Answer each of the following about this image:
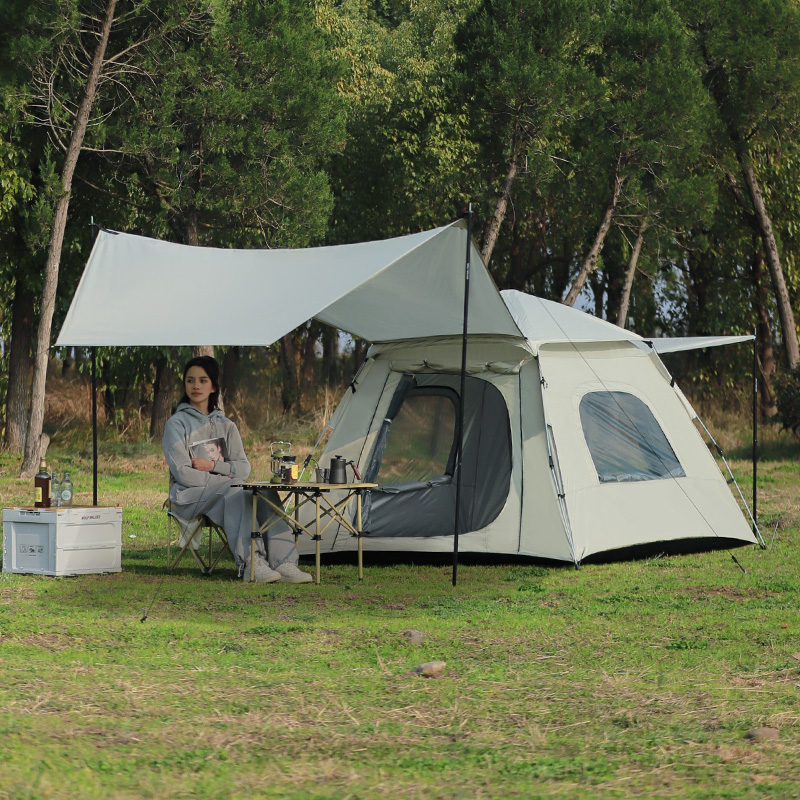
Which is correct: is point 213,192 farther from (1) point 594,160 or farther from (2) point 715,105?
(2) point 715,105

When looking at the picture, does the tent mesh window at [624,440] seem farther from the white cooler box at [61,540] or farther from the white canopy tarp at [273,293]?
the white cooler box at [61,540]

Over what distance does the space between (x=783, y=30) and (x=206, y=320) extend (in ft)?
40.8

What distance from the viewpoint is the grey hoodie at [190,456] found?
5949 millimetres

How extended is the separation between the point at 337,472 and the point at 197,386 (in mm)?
917

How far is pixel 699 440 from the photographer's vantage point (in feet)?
23.6

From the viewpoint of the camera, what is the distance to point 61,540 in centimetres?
591

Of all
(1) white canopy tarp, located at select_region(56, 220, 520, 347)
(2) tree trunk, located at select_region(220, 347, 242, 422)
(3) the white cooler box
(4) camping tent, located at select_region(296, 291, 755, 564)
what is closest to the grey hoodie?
(3) the white cooler box

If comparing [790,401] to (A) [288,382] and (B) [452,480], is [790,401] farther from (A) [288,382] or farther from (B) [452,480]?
(B) [452,480]

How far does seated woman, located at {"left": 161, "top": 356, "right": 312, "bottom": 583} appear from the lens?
231 inches

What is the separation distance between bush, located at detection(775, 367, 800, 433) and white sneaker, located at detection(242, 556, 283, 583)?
9.76 meters

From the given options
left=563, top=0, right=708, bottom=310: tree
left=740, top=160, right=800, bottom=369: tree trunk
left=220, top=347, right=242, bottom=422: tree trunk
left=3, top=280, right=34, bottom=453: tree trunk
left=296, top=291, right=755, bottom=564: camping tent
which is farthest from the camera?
left=220, top=347, right=242, bottom=422: tree trunk

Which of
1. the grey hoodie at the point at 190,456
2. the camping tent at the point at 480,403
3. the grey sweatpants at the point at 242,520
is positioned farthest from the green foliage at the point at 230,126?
the grey sweatpants at the point at 242,520

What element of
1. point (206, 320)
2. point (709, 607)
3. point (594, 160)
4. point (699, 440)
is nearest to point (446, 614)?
point (709, 607)

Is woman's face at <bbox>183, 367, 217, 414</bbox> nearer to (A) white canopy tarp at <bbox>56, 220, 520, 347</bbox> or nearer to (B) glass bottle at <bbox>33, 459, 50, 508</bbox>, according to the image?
(A) white canopy tarp at <bbox>56, 220, 520, 347</bbox>
